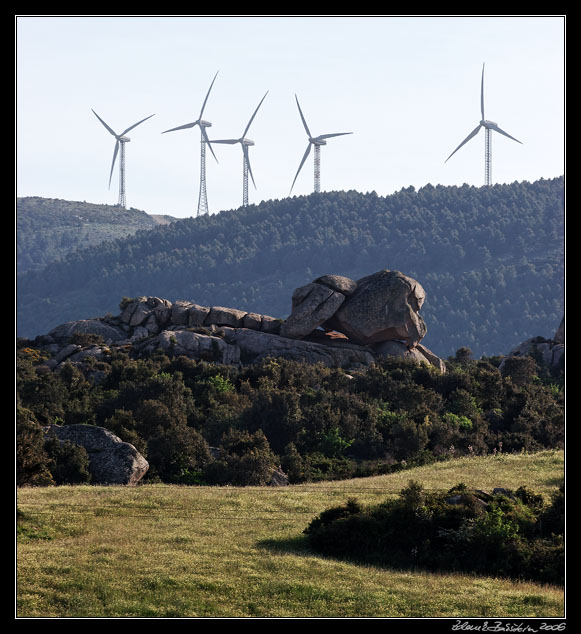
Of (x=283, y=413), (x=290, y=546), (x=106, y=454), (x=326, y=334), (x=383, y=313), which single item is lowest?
(x=290, y=546)

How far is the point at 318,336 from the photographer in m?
78.9

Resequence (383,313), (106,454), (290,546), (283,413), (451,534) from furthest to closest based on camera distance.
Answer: (383,313)
(283,413)
(106,454)
(290,546)
(451,534)

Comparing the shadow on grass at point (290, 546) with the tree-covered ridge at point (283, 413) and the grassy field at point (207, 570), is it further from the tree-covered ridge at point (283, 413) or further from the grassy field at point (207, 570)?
the tree-covered ridge at point (283, 413)

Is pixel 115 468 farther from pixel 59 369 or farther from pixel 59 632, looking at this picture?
pixel 59 369

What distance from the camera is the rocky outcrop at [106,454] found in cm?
4266

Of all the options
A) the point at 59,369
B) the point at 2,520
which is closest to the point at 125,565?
the point at 2,520

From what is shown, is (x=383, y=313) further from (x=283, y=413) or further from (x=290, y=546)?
(x=290, y=546)

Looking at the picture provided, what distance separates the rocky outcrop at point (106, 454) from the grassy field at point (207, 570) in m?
6.22

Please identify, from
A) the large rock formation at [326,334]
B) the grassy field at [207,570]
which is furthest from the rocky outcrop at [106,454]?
the large rock formation at [326,334]

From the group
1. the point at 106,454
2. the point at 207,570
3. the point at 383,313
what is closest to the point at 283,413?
the point at 106,454

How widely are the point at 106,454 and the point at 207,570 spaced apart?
1989 cm

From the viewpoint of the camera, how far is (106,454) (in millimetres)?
43750

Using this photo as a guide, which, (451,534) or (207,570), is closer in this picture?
(207,570)

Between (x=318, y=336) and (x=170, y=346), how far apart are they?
12771mm
